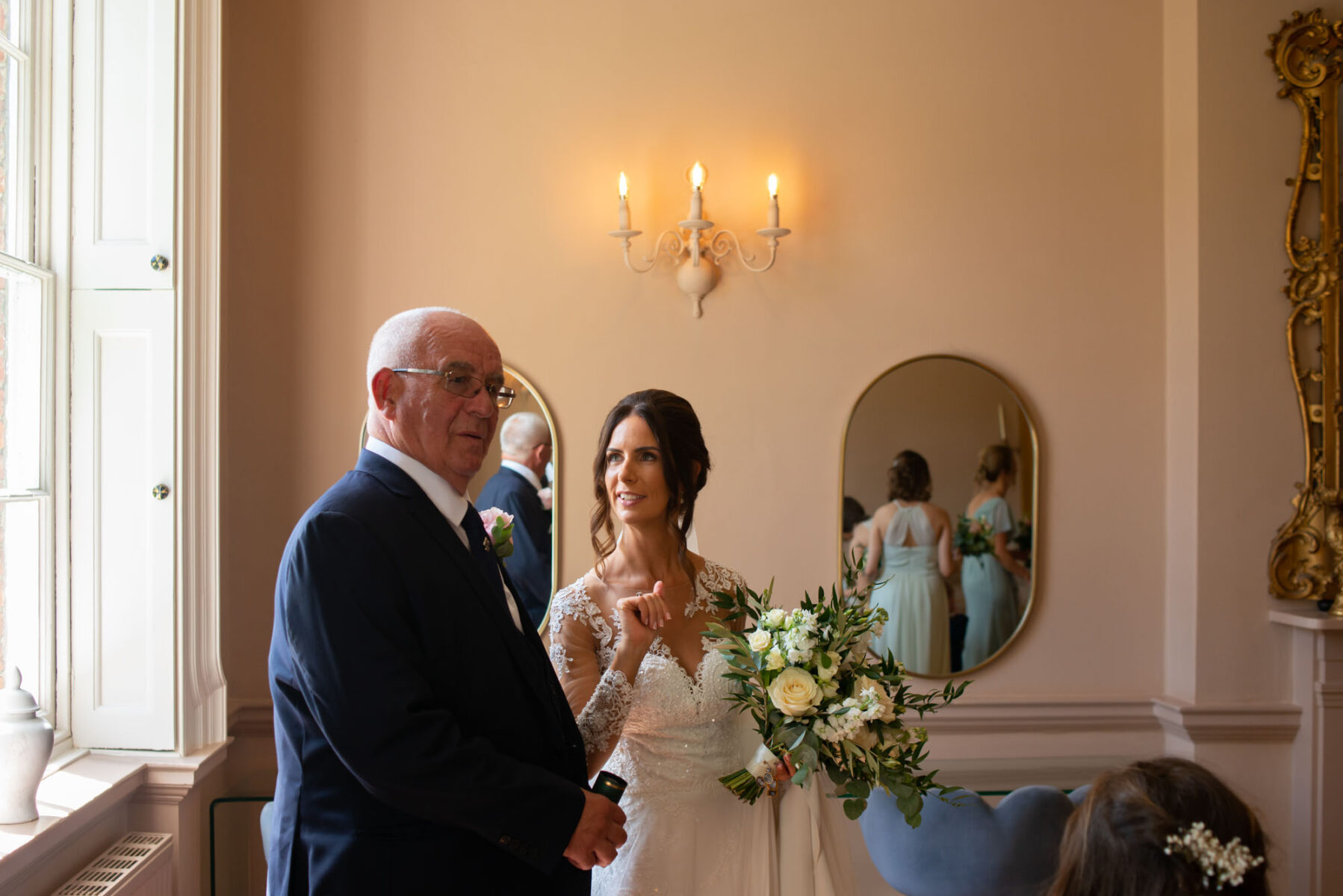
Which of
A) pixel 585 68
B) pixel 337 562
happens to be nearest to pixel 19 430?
pixel 337 562

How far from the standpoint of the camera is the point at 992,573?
12.3 ft

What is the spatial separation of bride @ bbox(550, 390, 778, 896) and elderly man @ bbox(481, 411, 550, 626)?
1.15m

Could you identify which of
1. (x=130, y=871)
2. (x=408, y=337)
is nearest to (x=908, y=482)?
(x=408, y=337)

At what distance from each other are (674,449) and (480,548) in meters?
0.71

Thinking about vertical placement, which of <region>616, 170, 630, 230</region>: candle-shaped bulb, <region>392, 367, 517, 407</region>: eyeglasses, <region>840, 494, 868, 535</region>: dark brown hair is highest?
<region>616, 170, 630, 230</region>: candle-shaped bulb

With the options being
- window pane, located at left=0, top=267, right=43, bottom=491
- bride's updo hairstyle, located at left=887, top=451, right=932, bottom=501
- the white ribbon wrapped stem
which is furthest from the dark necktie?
bride's updo hairstyle, located at left=887, top=451, right=932, bottom=501

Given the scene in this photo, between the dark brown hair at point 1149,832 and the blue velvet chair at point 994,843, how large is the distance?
2.79ft

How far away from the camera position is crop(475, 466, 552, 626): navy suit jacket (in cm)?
360

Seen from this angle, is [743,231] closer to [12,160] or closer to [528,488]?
[528,488]

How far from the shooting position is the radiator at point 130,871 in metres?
2.35

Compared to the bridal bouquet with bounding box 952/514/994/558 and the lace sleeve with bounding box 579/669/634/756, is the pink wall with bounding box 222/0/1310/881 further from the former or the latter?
the lace sleeve with bounding box 579/669/634/756

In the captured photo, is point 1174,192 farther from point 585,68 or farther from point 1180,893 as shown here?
point 1180,893

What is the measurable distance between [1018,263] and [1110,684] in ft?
5.51

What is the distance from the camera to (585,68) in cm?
369
